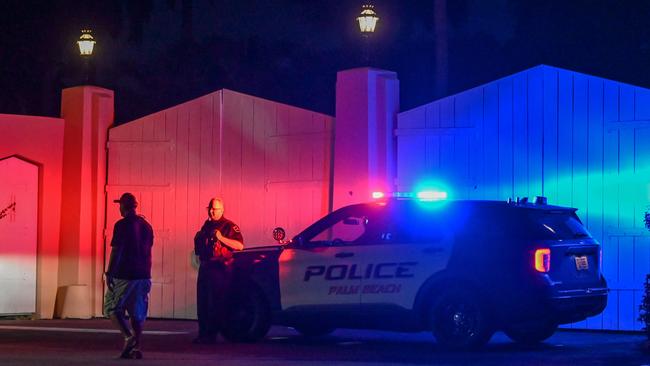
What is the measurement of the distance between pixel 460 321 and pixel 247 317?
2.85 metres

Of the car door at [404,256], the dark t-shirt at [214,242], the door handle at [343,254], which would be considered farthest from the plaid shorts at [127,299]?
the car door at [404,256]

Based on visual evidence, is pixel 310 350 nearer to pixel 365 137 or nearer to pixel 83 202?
pixel 365 137

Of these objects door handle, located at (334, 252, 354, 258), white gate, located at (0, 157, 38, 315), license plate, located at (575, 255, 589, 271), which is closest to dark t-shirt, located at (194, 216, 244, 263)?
door handle, located at (334, 252, 354, 258)

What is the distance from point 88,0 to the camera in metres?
29.9

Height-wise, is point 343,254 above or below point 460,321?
above

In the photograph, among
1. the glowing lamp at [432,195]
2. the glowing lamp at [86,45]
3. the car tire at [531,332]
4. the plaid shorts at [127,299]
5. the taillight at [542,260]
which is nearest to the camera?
the plaid shorts at [127,299]

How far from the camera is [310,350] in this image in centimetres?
1402

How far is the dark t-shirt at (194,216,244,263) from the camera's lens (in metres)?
14.6

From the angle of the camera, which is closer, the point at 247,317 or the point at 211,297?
the point at 211,297

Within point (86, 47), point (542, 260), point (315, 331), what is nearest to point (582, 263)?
point (542, 260)

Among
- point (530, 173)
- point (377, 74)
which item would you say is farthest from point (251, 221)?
point (530, 173)

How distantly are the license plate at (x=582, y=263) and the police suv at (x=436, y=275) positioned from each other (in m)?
0.01

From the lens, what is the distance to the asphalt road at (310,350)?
12.6m

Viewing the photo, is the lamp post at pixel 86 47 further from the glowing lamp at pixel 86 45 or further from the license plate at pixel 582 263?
the license plate at pixel 582 263
